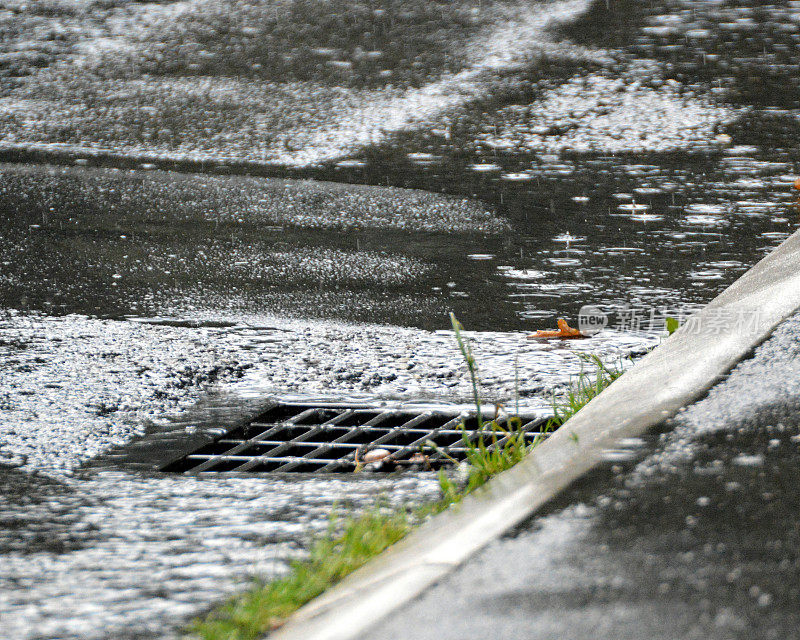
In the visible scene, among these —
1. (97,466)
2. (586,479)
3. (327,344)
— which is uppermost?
(586,479)

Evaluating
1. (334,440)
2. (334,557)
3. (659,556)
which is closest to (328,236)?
(334,440)

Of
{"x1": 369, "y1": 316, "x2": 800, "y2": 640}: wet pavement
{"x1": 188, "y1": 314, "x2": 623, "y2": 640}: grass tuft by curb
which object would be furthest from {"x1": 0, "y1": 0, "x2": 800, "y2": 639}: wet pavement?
{"x1": 188, "y1": 314, "x2": 623, "y2": 640}: grass tuft by curb

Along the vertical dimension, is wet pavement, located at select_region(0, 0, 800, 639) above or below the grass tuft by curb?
below

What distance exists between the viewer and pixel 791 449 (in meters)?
2.66

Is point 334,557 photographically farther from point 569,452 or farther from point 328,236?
point 328,236

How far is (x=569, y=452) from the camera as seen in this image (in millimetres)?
2783

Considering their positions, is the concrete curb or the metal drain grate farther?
the metal drain grate

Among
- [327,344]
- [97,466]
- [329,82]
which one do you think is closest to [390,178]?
[329,82]

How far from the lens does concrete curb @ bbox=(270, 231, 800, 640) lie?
213cm

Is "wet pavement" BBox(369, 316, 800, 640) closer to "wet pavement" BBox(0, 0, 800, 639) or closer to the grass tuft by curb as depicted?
"wet pavement" BBox(0, 0, 800, 639)

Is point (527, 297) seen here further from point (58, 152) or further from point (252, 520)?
point (58, 152)

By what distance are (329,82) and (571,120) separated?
1984 millimetres

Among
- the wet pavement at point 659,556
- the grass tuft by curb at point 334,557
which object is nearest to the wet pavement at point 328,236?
the wet pavement at point 659,556

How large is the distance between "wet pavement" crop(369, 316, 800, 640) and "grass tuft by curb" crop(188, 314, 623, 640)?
0.97 ft
